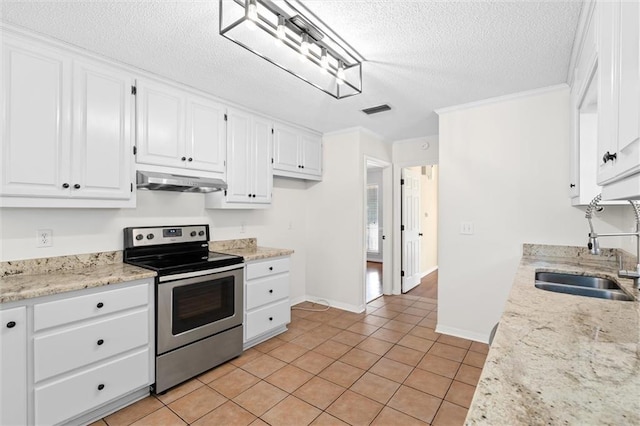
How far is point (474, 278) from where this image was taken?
3.11 meters

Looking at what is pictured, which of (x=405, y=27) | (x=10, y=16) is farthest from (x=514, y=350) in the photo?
(x=10, y=16)

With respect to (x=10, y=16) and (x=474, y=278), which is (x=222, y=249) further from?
(x=474, y=278)

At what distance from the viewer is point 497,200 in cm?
300

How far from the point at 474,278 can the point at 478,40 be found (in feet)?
7.10

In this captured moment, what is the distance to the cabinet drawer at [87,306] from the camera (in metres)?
1.73

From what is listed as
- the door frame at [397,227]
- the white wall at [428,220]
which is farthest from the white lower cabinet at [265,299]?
the white wall at [428,220]

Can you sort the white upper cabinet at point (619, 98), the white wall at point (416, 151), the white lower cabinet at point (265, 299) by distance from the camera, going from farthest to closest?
the white wall at point (416, 151) < the white lower cabinet at point (265, 299) < the white upper cabinet at point (619, 98)

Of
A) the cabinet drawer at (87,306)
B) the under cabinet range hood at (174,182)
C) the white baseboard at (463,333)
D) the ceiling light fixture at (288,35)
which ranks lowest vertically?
the white baseboard at (463,333)

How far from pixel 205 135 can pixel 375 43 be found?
5.60 feet

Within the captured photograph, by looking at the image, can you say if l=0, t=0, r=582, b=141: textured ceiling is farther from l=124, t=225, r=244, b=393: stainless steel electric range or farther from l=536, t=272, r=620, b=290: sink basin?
l=536, t=272, r=620, b=290: sink basin

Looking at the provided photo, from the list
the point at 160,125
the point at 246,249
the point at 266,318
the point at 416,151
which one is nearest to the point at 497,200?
the point at 416,151

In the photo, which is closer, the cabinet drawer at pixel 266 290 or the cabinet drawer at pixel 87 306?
the cabinet drawer at pixel 87 306

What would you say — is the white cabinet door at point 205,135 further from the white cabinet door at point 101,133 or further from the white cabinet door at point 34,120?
the white cabinet door at point 34,120

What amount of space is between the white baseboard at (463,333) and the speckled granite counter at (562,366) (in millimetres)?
1862
